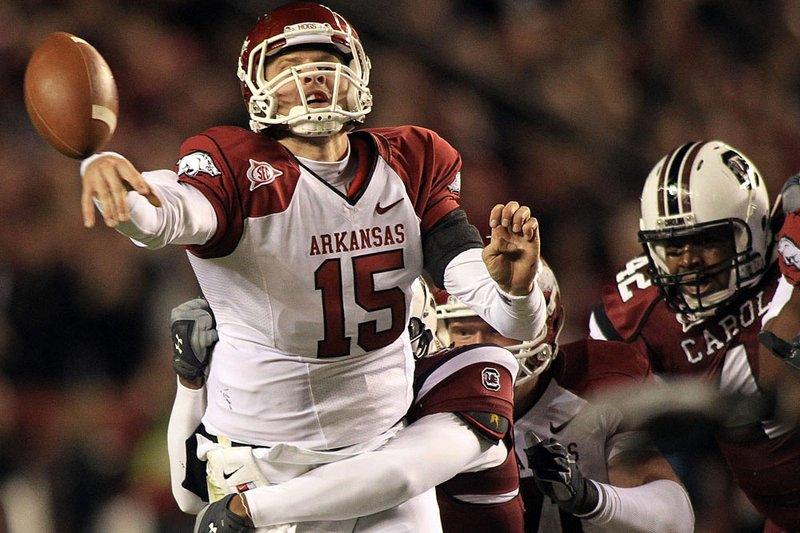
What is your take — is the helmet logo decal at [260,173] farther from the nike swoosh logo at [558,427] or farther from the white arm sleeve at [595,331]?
the white arm sleeve at [595,331]

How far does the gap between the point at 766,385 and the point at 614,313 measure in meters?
0.49

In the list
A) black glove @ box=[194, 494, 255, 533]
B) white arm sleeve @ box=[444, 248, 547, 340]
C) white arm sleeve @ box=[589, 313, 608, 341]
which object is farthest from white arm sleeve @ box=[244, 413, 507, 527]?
white arm sleeve @ box=[589, 313, 608, 341]

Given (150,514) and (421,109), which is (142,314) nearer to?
(150,514)

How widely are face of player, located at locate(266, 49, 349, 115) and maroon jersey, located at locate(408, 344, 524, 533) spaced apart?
545mm

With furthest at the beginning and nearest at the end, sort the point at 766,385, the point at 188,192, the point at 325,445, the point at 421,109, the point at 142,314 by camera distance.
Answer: the point at 421,109 → the point at 142,314 → the point at 766,385 → the point at 325,445 → the point at 188,192

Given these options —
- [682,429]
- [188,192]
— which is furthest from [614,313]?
[188,192]

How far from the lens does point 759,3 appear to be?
6035mm

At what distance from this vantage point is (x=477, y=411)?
2.25 metres

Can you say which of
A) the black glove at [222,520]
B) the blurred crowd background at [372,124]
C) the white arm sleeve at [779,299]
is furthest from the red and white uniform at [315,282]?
the blurred crowd background at [372,124]

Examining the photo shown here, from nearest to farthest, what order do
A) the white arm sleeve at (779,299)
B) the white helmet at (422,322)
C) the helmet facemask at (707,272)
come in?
the white helmet at (422,322) < the white arm sleeve at (779,299) < the helmet facemask at (707,272)

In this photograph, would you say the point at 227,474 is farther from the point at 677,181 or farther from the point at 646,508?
the point at 677,181

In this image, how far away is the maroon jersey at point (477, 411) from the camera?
7.40 ft

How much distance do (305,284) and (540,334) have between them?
0.80 meters

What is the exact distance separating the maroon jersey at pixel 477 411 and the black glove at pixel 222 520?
15.3 inches
